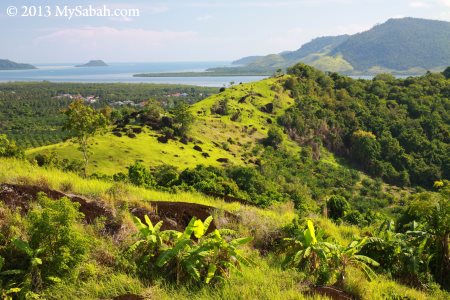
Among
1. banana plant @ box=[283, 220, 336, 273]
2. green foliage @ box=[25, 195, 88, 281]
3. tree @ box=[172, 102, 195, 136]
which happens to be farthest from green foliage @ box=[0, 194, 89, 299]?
tree @ box=[172, 102, 195, 136]

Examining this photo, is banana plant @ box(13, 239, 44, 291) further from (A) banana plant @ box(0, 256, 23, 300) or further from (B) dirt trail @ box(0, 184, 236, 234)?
(B) dirt trail @ box(0, 184, 236, 234)

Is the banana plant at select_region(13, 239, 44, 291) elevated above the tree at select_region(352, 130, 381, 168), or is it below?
above

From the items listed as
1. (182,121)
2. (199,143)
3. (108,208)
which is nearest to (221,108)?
(182,121)

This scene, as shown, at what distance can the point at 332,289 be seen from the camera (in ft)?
25.7

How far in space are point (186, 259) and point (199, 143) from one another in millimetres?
79488

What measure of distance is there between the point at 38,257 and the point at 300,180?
3347 inches

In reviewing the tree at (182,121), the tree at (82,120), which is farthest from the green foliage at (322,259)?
the tree at (182,121)

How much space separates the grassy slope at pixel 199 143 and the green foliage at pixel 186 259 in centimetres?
5340

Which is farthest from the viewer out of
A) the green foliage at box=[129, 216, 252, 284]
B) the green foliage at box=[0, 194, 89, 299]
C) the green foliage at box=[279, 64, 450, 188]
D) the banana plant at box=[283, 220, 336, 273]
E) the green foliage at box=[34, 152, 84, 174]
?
the green foliage at box=[279, 64, 450, 188]

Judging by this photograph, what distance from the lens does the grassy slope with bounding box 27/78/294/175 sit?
65.6m

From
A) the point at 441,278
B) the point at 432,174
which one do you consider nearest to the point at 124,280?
the point at 441,278

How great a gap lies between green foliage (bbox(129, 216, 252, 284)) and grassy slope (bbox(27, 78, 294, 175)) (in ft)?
175

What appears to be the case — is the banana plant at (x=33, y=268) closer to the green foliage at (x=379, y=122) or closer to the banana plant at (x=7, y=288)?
the banana plant at (x=7, y=288)

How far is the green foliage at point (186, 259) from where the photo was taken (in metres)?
7.99
